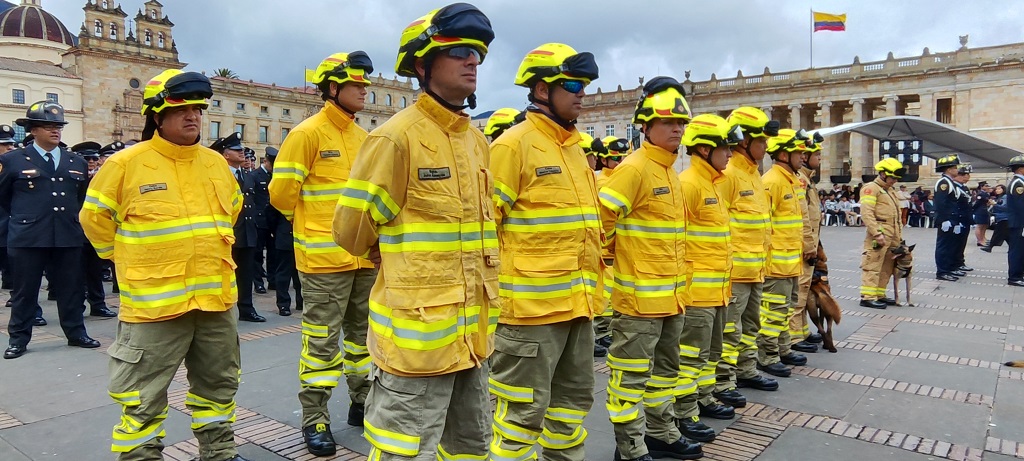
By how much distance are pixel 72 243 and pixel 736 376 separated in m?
6.89

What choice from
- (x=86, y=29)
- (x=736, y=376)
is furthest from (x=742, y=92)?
(x=86, y=29)

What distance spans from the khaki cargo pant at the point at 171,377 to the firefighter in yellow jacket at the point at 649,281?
7.56 ft

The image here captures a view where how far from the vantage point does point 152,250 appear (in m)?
3.69

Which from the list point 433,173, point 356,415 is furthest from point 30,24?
point 433,173

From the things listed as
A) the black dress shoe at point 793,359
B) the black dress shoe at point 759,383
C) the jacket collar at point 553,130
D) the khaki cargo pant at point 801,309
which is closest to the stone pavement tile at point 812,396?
the black dress shoe at point 759,383

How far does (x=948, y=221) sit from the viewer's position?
13.6m

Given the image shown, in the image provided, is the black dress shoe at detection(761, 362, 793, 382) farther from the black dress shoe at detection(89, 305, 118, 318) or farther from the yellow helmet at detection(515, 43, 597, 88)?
the black dress shoe at detection(89, 305, 118, 318)

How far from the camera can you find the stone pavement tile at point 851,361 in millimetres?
6637

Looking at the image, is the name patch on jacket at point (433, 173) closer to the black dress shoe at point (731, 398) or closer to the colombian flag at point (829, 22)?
the black dress shoe at point (731, 398)

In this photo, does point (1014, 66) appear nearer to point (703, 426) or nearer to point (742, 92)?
point (742, 92)

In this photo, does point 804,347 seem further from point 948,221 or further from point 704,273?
point 948,221

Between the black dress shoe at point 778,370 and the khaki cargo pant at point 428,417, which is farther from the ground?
the khaki cargo pant at point 428,417

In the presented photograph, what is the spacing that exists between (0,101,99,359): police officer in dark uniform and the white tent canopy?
2012 centimetres

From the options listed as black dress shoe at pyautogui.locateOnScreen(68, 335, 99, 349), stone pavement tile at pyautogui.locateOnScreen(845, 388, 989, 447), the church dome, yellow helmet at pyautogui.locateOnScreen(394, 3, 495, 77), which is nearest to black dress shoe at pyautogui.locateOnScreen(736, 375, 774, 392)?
stone pavement tile at pyautogui.locateOnScreen(845, 388, 989, 447)
